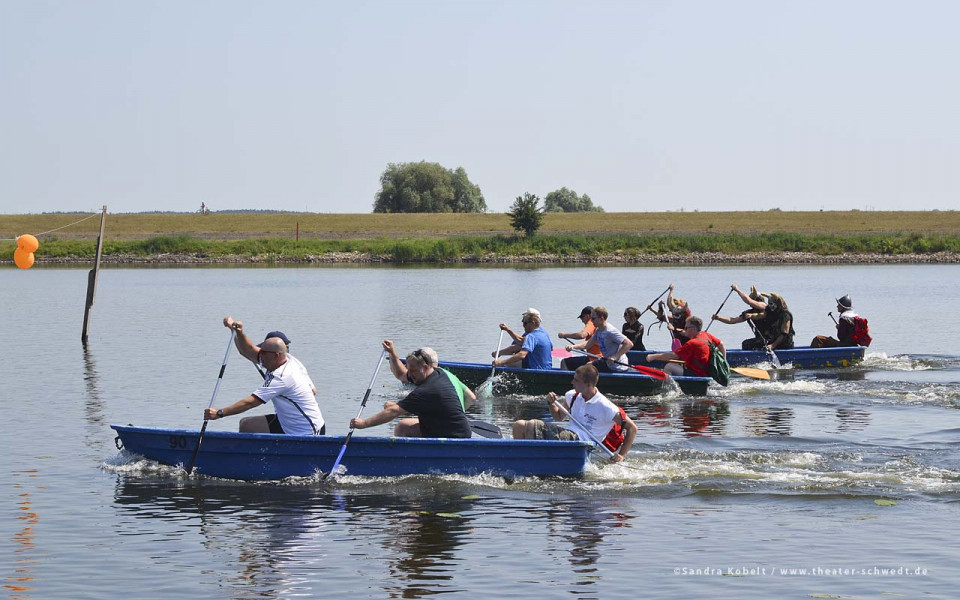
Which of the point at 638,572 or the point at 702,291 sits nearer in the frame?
the point at 638,572

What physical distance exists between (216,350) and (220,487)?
15304 millimetres

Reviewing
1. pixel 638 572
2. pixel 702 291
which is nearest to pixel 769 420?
pixel 638 572

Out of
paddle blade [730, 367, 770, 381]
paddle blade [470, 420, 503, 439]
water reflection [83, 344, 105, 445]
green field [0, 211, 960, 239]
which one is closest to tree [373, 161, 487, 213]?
green field [0, 211, 960, 239]

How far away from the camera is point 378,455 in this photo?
12867 mm

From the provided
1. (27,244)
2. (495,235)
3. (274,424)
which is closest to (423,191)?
(495,235)

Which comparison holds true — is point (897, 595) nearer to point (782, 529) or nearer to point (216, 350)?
point (782, 529)

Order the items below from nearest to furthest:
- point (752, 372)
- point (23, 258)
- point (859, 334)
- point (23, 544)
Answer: point (23, 544) → point (752, 372) → point (859, 334) → point (23, 258)

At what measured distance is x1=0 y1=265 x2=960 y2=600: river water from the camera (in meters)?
9.83

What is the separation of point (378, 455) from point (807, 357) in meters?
13.3

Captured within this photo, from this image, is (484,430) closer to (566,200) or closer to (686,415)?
(686,415)

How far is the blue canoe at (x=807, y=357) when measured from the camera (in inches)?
912

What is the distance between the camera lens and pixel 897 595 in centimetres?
927

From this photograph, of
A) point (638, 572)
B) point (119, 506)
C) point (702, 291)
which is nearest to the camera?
point (638, 572)

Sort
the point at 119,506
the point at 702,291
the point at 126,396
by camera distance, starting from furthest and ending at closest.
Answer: the point at 702,291 → the point at 126,396 → the point at 119,506
